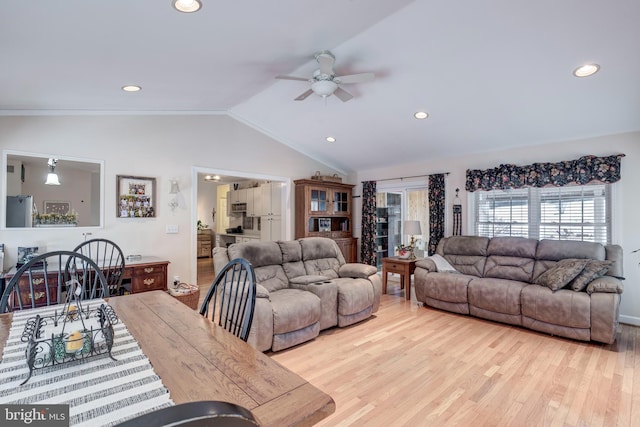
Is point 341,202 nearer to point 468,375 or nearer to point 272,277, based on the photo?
point 272,277

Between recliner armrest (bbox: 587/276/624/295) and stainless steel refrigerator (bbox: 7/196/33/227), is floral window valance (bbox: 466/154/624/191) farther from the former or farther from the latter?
stainless steel refrigerator (bbox: 7/196/33/227)

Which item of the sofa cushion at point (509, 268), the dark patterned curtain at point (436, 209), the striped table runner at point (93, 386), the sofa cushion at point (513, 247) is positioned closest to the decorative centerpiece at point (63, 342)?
the striped table runner at point (93, 386)

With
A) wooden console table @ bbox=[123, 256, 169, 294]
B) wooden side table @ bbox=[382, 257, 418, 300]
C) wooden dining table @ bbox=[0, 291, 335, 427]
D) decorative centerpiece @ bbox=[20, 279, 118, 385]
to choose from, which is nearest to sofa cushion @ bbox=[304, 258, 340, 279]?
wooden side table @ bbox=[382, 257, 418, 300]

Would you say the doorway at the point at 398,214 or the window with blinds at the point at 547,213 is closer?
the window with blinds at the point at 547,213

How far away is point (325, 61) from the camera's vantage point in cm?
300

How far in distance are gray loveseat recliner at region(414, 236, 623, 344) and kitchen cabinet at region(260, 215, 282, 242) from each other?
9.02 ft

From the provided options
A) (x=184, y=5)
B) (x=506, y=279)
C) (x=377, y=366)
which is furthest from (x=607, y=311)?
(x=184, y=5)

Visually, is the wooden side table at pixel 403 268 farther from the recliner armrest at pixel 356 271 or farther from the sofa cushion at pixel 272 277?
the sofa cushion at pixel 272 277

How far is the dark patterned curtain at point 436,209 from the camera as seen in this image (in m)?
5.48

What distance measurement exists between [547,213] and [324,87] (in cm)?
373

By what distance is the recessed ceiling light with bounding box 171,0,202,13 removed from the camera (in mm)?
1889

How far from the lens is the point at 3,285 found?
3.02m

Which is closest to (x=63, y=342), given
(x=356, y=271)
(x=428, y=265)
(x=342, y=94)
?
(x=342, y=94)

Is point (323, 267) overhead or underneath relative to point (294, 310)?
overhead
